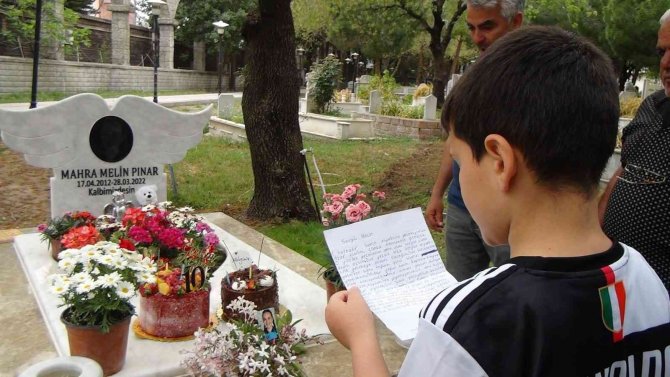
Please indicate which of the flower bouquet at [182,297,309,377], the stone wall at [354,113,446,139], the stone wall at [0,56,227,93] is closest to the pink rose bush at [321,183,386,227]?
the flower bouquet at [182,297,309,377]

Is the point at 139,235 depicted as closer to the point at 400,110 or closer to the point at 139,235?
the point at 139,235

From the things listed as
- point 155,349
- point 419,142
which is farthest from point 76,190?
point 419,142

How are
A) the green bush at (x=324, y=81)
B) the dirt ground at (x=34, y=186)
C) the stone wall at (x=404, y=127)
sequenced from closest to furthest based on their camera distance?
the dirt ground at (x=34, y=186) → the stone wall at (x=404, y=127) → the green bush at (x=324, y=81)

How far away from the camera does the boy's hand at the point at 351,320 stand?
1.04 m

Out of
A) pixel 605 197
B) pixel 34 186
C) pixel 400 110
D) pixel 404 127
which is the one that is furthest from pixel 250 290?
pixel 400 110

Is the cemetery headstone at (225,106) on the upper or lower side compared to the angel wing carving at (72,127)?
lower

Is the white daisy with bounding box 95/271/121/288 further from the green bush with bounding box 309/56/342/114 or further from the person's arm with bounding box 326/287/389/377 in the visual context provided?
the green bush with bounding box 309/56/342/114

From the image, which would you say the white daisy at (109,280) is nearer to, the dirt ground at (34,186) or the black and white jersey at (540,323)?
the black and white jersey at (540,323)

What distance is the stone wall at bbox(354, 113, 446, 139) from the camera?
45.4ft

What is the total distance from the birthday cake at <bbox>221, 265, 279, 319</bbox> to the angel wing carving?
95.5 inches

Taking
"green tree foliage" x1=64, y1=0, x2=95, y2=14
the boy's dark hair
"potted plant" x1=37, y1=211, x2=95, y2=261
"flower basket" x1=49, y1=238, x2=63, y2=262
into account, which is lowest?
"flower basket" x1=49, y1=238, x2=63, y2=262

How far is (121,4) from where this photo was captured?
78.4 ft

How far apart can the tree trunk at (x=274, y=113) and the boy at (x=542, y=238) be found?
466cm

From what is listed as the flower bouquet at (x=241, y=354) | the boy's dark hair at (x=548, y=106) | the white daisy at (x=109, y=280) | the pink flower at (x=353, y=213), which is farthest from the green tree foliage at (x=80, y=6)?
the boy's dark hair at (x=548, y=106)
